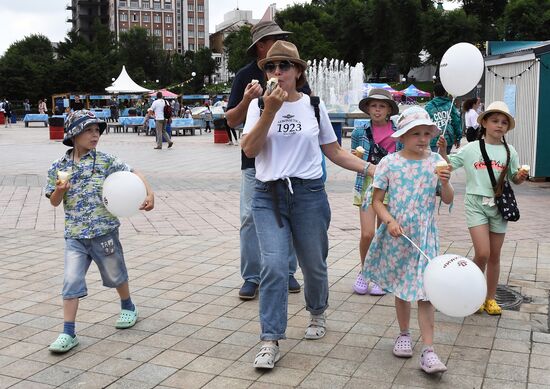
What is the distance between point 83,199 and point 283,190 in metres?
1.39

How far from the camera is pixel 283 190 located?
3842 mm

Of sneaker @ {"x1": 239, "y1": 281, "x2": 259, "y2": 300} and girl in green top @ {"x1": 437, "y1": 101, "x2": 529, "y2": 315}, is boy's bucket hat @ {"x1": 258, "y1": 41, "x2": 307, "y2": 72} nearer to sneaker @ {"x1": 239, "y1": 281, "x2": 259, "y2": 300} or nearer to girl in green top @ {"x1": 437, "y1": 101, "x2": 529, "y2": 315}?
girl in green top @ {"x1": 437, "y1": 101, "x2": 529, "y2": 315}

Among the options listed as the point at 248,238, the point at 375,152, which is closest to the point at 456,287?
the point at 375,152

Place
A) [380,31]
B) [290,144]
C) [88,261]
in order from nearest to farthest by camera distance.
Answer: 1. [290,144]
2. [88,261]
3. [380,31]

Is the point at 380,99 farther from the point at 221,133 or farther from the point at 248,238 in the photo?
the point at 221,133

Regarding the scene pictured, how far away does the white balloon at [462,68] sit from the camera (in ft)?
16.7

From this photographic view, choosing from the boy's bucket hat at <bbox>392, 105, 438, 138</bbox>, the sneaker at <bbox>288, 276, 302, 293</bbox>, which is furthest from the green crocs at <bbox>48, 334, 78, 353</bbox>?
the boy's bucket hat at <bbox>392, 105, 438, 138</bbox>

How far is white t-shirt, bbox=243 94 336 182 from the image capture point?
3822mm

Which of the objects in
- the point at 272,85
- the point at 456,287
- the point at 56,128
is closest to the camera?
the point at 456,287

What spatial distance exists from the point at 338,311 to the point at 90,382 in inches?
78.0

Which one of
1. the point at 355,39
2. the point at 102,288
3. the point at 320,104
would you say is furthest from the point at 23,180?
the point at 355,39

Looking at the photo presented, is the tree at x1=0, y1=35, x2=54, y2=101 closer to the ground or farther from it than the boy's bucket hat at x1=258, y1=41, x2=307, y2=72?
farther from it

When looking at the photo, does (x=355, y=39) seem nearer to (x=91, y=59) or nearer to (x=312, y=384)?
(x=91, y=59)

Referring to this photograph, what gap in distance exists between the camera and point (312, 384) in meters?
3.55
